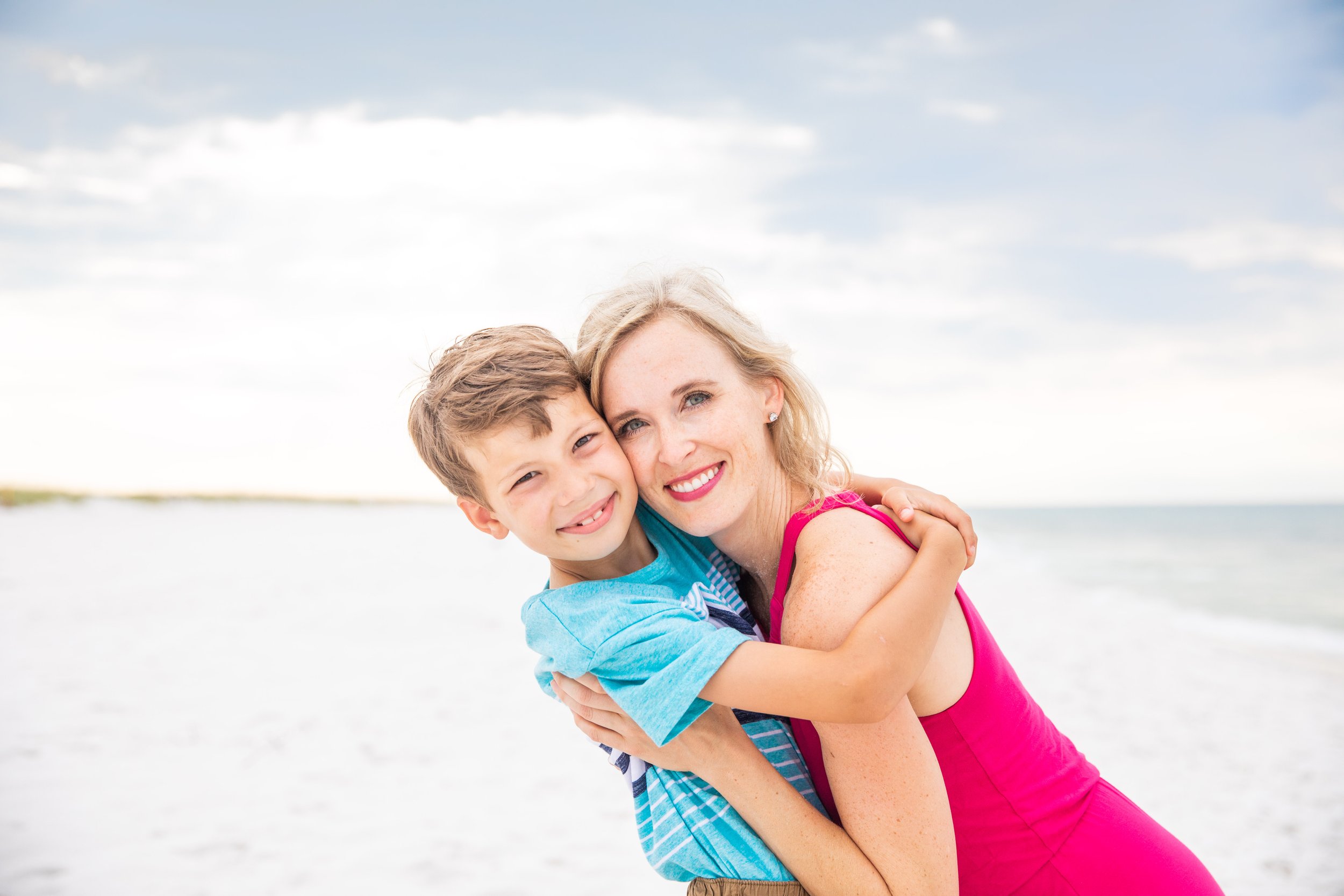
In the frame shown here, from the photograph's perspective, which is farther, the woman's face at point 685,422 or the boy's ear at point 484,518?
the boy's ear at point 484,518

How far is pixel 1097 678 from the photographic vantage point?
10.6 metres

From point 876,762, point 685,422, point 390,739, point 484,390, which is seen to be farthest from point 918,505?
point 390,739

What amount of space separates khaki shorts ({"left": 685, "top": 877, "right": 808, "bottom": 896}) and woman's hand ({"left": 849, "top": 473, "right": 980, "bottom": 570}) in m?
0.90

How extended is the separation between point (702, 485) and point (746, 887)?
3.47 ft

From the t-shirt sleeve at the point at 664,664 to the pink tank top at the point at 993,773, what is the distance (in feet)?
1.07

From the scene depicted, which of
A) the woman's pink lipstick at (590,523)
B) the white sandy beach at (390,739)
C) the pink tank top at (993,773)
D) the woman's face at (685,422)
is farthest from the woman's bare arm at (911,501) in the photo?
the white sandy beach at (390,739)

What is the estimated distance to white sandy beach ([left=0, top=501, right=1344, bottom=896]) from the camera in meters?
5.09

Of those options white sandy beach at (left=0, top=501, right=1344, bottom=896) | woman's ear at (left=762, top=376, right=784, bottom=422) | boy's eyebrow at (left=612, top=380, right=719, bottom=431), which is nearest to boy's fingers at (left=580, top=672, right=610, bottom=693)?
boy's eyebrow at (left=612, top=380, right=719, bottom=431)

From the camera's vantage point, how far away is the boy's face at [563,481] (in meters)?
2.44

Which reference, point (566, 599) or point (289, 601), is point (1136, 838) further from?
point (289, 601)

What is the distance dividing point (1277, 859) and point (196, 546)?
20.1 m

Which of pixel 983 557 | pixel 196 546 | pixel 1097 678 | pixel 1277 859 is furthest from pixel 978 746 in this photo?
pixel 983 557

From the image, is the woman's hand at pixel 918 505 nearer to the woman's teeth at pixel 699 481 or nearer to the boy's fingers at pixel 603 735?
the woman's teeth at pixel 699 481

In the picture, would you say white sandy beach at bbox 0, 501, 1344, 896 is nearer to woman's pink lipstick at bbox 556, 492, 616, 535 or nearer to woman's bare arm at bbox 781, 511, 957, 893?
woman's pink lipstick at bbox 556, 492, 616, 535
